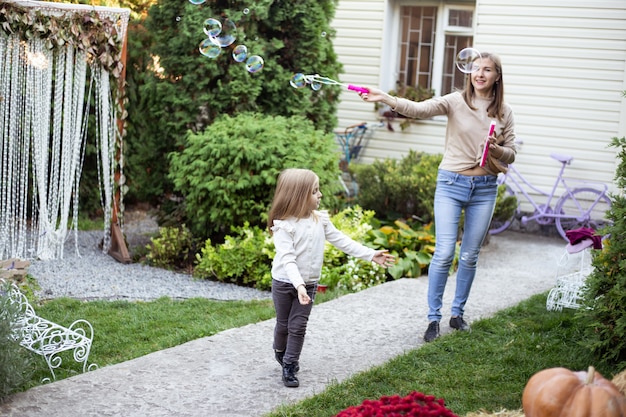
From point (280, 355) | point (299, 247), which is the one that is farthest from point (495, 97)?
point (280, 355)

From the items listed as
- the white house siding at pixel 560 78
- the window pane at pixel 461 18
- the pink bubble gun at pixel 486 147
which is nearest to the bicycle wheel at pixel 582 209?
the white house siding at pixel 560 78

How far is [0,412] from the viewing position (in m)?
4.02

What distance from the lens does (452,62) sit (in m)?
11.7

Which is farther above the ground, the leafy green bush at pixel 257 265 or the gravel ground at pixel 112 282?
the leafy green bush at pixel 257 265

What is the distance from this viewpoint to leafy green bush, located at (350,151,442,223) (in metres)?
9.69

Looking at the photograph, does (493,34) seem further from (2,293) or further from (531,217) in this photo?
(2,293)

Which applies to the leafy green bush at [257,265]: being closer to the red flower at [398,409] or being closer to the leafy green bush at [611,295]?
the leafy green bush at [611,295]

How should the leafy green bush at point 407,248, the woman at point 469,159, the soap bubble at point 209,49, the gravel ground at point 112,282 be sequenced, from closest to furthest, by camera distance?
the woman at point 469,159 < the soap bubble at point 209,49 < the gravel ground at point 112,282 < the leafy green bush at point 407,248

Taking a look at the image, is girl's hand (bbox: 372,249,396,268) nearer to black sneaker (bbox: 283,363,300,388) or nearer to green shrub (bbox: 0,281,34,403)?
black sneaker (bbox: 283,363,300,388)

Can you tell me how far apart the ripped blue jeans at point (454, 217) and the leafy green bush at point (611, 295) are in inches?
32.8

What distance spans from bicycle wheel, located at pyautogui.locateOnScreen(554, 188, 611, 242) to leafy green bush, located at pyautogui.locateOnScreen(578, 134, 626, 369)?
5.40 m

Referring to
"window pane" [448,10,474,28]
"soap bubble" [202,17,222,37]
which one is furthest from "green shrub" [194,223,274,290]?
"window pane" [448,10,474,28]

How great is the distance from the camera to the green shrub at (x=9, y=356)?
4.06 metres

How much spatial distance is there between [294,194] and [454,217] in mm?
1476
